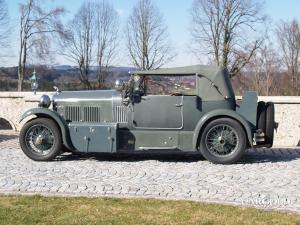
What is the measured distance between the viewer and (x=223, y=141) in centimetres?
852

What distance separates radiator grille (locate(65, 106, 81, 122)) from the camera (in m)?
9.01

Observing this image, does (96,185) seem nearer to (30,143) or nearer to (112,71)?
(30,143)

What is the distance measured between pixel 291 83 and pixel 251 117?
3247 cm

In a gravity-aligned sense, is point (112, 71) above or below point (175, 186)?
above

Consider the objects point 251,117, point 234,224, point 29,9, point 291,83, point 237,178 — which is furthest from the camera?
point 291,83

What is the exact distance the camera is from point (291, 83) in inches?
1561

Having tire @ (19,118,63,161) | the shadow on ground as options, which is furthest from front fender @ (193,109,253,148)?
tire @ (19,118,63,161)

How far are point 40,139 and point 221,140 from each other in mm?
3165

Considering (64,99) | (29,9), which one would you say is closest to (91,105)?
(64,99)

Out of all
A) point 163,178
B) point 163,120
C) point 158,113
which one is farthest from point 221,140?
point 163,178

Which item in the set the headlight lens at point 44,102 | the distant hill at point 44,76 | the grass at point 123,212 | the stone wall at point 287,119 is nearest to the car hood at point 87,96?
the headlight lens at point 44,102

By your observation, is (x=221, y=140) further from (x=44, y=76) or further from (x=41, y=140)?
(x=44, y=76)

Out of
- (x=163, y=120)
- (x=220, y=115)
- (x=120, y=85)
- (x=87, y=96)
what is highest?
(x=120, y=85)

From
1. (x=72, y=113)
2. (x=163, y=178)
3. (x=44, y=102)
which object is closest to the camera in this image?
(x=163, y=178)
